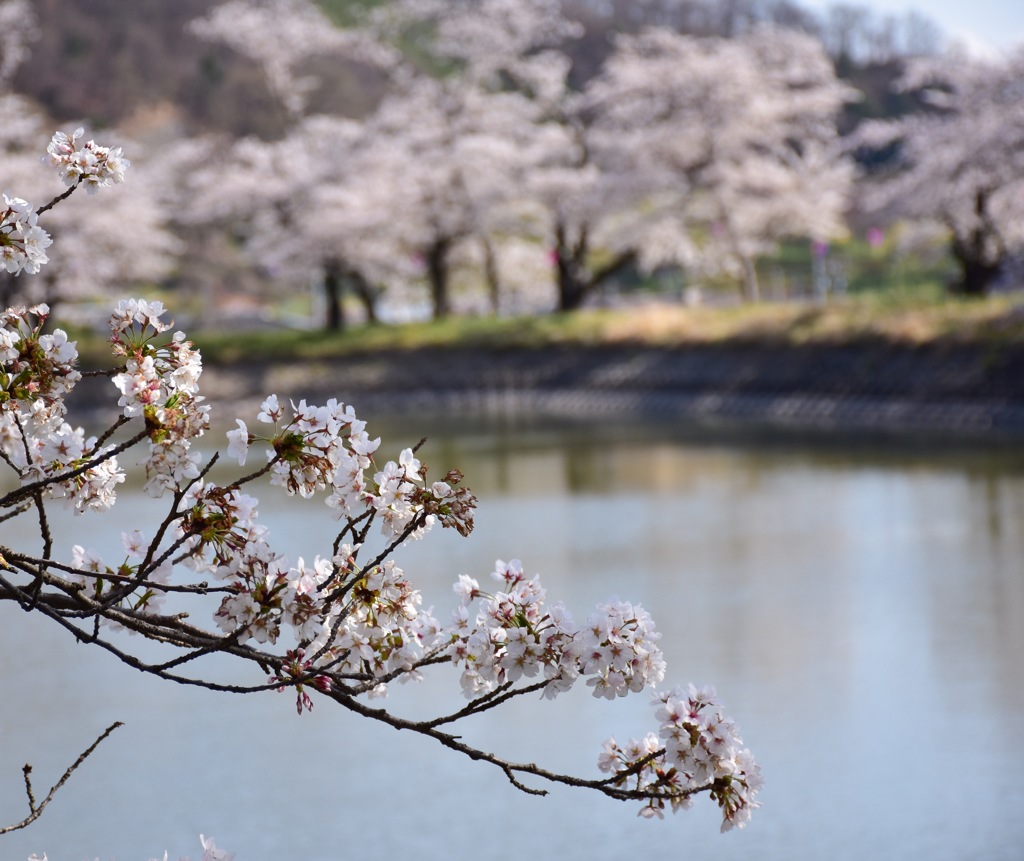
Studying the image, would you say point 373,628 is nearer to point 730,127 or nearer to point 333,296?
point 730,127

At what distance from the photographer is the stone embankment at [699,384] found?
12641mm

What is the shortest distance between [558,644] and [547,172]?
61.4 feet

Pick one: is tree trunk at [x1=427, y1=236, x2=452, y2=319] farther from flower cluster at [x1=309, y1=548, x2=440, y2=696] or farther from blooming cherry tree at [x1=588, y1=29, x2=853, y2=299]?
flower cluster at [x1=309, y1=548, x2=440, y2=696]

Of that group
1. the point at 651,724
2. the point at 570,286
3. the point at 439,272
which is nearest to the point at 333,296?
the point at 439,272

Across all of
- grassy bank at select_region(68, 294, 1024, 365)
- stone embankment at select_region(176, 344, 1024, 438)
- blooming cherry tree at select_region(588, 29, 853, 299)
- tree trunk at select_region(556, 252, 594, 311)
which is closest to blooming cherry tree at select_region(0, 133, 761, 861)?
stone embankment at select_region(176, 344, 1024, 438)

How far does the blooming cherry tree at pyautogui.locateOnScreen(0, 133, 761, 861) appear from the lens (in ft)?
4.98

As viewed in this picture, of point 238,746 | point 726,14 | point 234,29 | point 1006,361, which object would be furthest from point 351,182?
point 726,14

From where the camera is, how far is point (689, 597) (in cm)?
698

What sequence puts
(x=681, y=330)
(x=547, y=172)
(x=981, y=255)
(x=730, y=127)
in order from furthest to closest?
(x=547, y=172)
(x=730, y=127)
(x=681, y=330)
(x=981, y=255)

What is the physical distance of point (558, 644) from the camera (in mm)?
1661

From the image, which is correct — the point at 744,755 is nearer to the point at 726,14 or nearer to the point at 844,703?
the point at 844,703

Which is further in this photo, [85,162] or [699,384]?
[699,384]

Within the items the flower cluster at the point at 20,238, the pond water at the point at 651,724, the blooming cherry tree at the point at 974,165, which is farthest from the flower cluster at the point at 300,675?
the blooming cherry tree at the point at 974,165

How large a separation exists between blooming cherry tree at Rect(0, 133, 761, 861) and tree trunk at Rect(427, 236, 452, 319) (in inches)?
773
